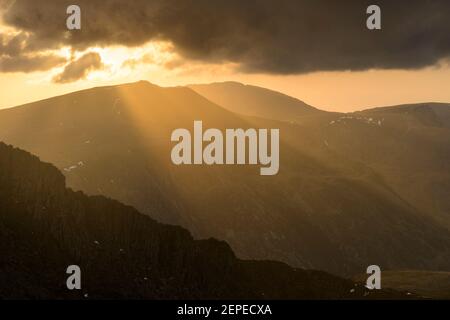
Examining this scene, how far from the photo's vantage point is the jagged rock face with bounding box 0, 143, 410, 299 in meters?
105

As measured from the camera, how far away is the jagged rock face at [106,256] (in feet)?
346

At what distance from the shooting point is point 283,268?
138 m

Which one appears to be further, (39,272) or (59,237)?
(59,237)

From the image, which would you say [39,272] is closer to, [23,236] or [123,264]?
[23,236]

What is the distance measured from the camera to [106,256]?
116 m
